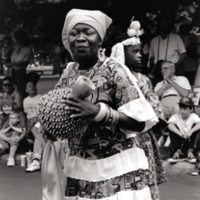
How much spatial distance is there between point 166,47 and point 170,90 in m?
1.06

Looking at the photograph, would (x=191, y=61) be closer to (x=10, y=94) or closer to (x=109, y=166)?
(x=10, y=94)

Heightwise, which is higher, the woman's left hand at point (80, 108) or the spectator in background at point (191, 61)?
the woman's left hand at point (80, 108)

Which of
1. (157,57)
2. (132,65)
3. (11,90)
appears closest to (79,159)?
(132,65)

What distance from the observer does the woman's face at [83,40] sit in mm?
2602

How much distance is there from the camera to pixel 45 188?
282 cm

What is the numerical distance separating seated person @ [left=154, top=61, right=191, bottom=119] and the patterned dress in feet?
15.8

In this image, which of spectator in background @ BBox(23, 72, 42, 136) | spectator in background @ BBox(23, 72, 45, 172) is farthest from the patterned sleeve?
spectator in background @ BBox(23, 72, 42, 136)

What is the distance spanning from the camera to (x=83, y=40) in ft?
8.50

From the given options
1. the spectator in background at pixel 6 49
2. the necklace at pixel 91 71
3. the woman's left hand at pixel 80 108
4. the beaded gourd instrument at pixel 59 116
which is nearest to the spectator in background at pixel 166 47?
the spectator in background at pixel 6 49

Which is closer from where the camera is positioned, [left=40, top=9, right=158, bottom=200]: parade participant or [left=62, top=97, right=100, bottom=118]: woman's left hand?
[left=62, top=97, right=100, bottom=118]: woman's left hand

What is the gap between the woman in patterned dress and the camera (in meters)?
2.56

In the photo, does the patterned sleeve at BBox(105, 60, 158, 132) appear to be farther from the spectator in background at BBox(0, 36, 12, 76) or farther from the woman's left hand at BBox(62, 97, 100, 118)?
the spectator in background at BBox(0, 36, 12, 76)

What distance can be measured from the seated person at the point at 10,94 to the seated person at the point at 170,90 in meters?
2.80

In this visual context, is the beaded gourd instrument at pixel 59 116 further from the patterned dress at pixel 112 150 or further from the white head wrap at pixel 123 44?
the white head wrap at pixel 123 44
